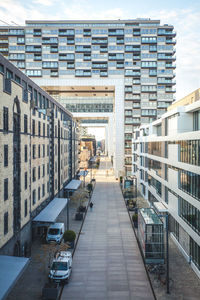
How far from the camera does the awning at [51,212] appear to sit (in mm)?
27844

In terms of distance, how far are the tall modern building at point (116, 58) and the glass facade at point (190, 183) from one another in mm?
56044

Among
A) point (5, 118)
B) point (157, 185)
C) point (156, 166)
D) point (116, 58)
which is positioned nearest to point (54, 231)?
point (5, 118)

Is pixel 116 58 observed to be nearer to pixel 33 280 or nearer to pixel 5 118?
pixel 5 118

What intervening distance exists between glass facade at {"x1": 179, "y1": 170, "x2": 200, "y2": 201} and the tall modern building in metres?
56.0

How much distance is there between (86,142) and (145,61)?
66478mm

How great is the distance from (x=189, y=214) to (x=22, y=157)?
17.2 m

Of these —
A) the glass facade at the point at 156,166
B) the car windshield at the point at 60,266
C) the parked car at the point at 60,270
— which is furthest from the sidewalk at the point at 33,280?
the glass facade at the point at 156,166

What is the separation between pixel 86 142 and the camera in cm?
14012

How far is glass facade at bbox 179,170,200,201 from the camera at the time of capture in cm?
2134

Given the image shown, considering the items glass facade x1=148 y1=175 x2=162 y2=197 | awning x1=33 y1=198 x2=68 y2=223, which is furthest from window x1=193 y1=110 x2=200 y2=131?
awning x1=33 y1=198 x2=68 y2=223

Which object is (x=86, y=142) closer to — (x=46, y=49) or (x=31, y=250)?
(x=46, y=49)

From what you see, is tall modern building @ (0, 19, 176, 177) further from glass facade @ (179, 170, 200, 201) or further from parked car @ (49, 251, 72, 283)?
parked car @ (49, 251, 72, 283)

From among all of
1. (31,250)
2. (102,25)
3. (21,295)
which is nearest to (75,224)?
(31,250)

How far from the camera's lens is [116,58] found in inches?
3255
